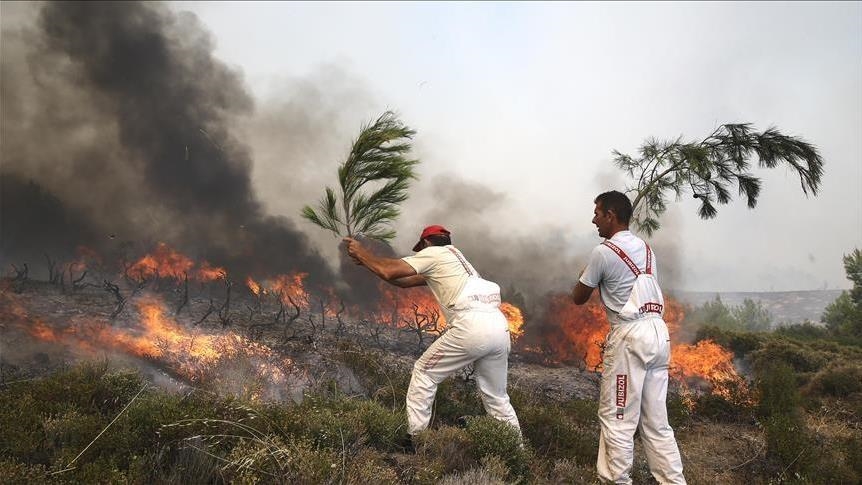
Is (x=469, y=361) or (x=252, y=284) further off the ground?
(x=252, y=284)

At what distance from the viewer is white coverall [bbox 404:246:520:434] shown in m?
4.39

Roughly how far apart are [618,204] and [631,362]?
1352 millimetres

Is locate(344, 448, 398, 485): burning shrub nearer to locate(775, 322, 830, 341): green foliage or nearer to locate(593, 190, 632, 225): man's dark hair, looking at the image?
locate(593, 190, 632, 225): man's dark hair

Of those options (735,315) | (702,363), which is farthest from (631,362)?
(735,315)

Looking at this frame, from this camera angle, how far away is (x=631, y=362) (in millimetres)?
3891

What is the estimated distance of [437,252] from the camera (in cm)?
467

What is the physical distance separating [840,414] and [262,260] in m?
17.6

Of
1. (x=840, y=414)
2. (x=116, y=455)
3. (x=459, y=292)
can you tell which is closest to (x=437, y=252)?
(x=459, y=292)

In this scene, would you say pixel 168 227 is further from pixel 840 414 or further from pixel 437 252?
pixel 840 414

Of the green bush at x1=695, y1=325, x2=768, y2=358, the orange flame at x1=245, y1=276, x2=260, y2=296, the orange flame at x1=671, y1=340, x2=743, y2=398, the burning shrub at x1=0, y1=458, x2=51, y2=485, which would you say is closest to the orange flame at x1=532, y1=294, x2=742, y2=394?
the orange flame at x1=671, y1=340, x2=743, y2=398

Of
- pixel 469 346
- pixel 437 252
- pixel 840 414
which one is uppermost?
pixel 437 252

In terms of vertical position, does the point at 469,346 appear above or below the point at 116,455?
above

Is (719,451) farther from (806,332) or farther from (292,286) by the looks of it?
(806,332)

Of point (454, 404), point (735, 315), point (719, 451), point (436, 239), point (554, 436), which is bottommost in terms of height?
point (719, 451)
